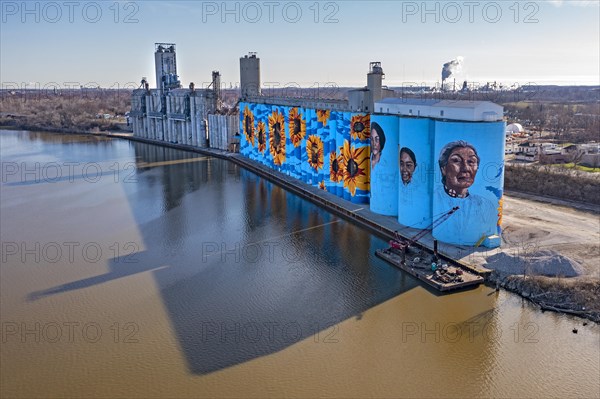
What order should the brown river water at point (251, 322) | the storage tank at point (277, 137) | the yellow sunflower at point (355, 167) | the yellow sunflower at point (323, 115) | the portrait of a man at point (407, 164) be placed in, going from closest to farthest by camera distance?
the brown river water at point (251, 322), the portrait of a man at point (407, 164), the yellow sunflower at point (355, 167), the yellow sunflower at point (323, 115), the storage tank at point (277, 137)

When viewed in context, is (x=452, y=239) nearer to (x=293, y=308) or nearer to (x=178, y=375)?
(x=293, y=308)

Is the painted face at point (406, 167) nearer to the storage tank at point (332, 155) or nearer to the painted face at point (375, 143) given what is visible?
the painted face at point (375, 143)

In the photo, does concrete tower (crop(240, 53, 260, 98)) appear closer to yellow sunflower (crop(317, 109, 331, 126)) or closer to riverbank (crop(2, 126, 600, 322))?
yellow sunflower (crop(317, 109, 331, 126))

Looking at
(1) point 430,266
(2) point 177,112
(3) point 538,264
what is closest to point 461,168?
(1) point 430,266

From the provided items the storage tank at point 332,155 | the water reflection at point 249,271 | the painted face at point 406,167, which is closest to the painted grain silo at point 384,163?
the painted face at point 406,167

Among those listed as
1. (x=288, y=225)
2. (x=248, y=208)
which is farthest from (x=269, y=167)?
(x=288, y=225)

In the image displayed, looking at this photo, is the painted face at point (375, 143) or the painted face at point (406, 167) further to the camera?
the painted face at point (375, 143)
